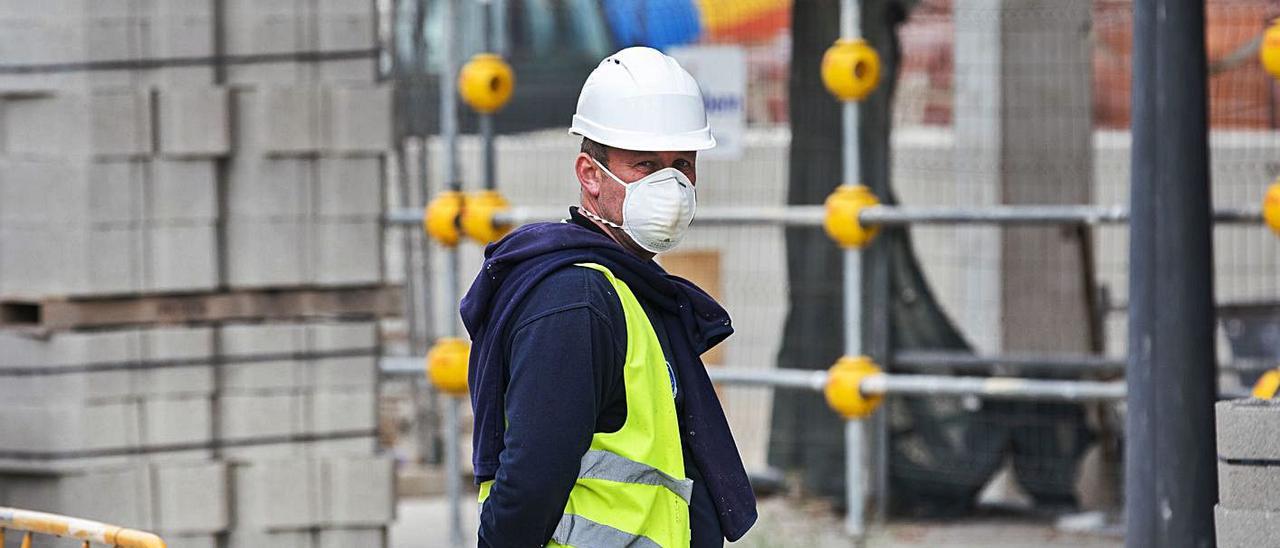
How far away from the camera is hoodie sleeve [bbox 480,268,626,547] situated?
3146 mm

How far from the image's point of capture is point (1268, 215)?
636 centimetres

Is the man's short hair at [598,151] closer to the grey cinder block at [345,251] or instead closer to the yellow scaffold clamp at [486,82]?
the grey cinder block at [345,251]

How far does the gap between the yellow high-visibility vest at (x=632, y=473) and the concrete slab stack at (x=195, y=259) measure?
3.97 metres

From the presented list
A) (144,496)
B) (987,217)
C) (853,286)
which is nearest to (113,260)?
(144,496)

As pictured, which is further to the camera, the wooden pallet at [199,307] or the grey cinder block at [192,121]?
the grey cinder block at [192,121]

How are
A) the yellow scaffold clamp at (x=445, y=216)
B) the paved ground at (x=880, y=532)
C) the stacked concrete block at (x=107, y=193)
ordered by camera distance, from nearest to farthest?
the stacked concrete block at (x=107, y=193)
the yellow scaffold clamp at (x=445, y=216)
the paved ground at (x=880, y=532)

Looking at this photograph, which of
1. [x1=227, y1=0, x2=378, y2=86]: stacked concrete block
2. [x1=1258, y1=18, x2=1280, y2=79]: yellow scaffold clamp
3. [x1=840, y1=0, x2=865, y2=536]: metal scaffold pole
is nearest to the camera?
[x1=1258, y1=18, x2=1280, y2=79]: yellow scaffold clamp

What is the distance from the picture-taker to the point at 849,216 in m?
7.47

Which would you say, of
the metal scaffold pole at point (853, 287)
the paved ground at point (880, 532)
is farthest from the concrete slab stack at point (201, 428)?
the metal scaffold pole at point (853, 287)

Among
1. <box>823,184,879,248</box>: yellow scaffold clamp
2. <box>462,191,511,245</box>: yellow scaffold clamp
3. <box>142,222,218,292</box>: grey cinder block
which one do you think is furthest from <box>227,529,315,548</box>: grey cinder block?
<box>823,184,879,248</box>: yellow scaffold clamp

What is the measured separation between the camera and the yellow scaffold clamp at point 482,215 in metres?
8.09

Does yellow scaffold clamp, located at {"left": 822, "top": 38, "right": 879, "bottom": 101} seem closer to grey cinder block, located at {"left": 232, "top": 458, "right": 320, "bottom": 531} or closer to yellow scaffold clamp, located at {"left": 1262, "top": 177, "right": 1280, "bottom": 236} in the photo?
yellow scaffold clamp, located at {"left": 1262, "top": 177, "right": 1280, "bottom": 236}

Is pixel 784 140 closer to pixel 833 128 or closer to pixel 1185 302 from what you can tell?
pixel 833 128

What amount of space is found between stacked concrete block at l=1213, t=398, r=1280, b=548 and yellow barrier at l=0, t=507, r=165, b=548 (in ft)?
7.98
